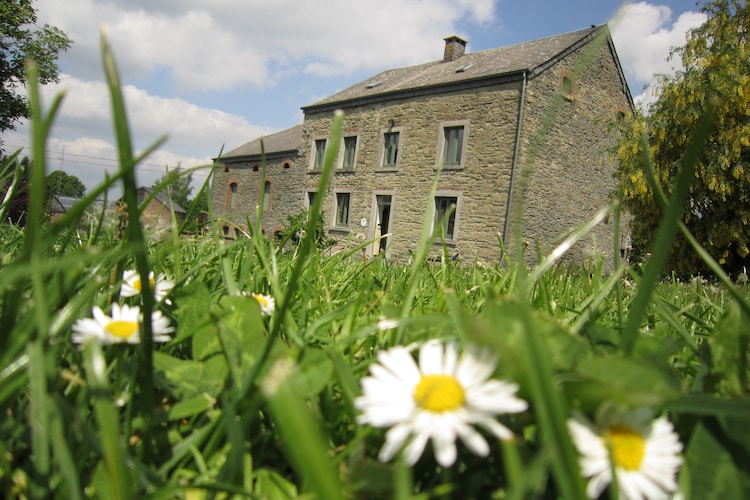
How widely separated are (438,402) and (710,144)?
13683 millimetres

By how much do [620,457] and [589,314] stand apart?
37 centimetres

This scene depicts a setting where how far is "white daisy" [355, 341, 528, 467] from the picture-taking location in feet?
0.98

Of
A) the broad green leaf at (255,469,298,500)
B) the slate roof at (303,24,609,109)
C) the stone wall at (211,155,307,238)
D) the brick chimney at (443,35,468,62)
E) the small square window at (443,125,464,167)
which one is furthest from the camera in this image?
the stone wall at (211,155,307,238)

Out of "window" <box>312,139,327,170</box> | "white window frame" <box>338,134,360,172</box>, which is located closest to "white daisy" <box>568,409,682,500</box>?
"white window frame" <box>338,134,360,172</box>

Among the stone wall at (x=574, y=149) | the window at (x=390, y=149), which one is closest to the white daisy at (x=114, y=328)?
the stone wall at (x=574, y=149)

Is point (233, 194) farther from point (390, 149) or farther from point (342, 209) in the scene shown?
point (390, 149)

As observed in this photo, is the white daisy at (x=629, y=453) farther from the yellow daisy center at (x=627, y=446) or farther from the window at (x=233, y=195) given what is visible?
the window at (x=233, y=195)

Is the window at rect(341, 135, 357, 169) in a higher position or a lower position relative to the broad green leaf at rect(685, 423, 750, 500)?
higher

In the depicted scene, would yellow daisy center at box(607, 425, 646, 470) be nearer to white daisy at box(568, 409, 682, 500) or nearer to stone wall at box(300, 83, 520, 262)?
white daisy at box(568, 409, 682, 500)

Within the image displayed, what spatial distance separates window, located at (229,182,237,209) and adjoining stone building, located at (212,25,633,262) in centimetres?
527

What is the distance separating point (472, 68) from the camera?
591 inches

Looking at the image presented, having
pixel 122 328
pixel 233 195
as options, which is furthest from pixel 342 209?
pixel 122 328

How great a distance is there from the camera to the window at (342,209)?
17125 millimetres

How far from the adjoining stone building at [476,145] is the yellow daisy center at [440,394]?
38.6 ft
